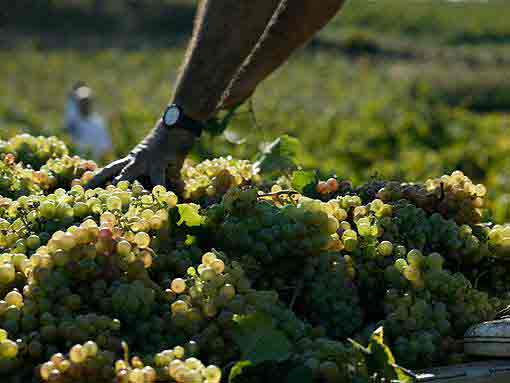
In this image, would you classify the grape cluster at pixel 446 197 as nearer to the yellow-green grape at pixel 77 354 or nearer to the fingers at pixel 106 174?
the fingers at pixel 106 174

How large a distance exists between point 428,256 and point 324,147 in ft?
31.9

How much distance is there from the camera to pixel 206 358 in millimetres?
1785

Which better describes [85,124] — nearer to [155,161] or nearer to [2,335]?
[155,161]

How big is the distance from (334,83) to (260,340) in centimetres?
2495

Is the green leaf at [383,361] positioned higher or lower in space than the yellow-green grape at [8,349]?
higher

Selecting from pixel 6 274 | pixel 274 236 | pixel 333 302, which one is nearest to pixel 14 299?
pixel 6 274

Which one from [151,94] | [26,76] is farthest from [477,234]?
[26,76]

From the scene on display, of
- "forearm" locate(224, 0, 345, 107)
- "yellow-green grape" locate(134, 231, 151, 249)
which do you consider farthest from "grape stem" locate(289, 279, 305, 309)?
"forearm" locate(224, 0, 345, 107)

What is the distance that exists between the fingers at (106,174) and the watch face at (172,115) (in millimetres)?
194

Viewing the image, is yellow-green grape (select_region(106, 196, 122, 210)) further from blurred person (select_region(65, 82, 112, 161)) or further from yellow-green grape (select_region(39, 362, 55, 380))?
blurred person (select_region(65, 82, 112, 161))

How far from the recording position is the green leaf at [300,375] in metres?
1.68

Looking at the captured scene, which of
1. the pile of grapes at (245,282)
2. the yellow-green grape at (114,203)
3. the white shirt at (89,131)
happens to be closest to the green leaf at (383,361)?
the pile of grapes at (245,282)

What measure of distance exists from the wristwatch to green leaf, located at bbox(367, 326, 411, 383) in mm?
1311

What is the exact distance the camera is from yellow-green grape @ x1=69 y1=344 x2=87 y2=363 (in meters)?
1.54
